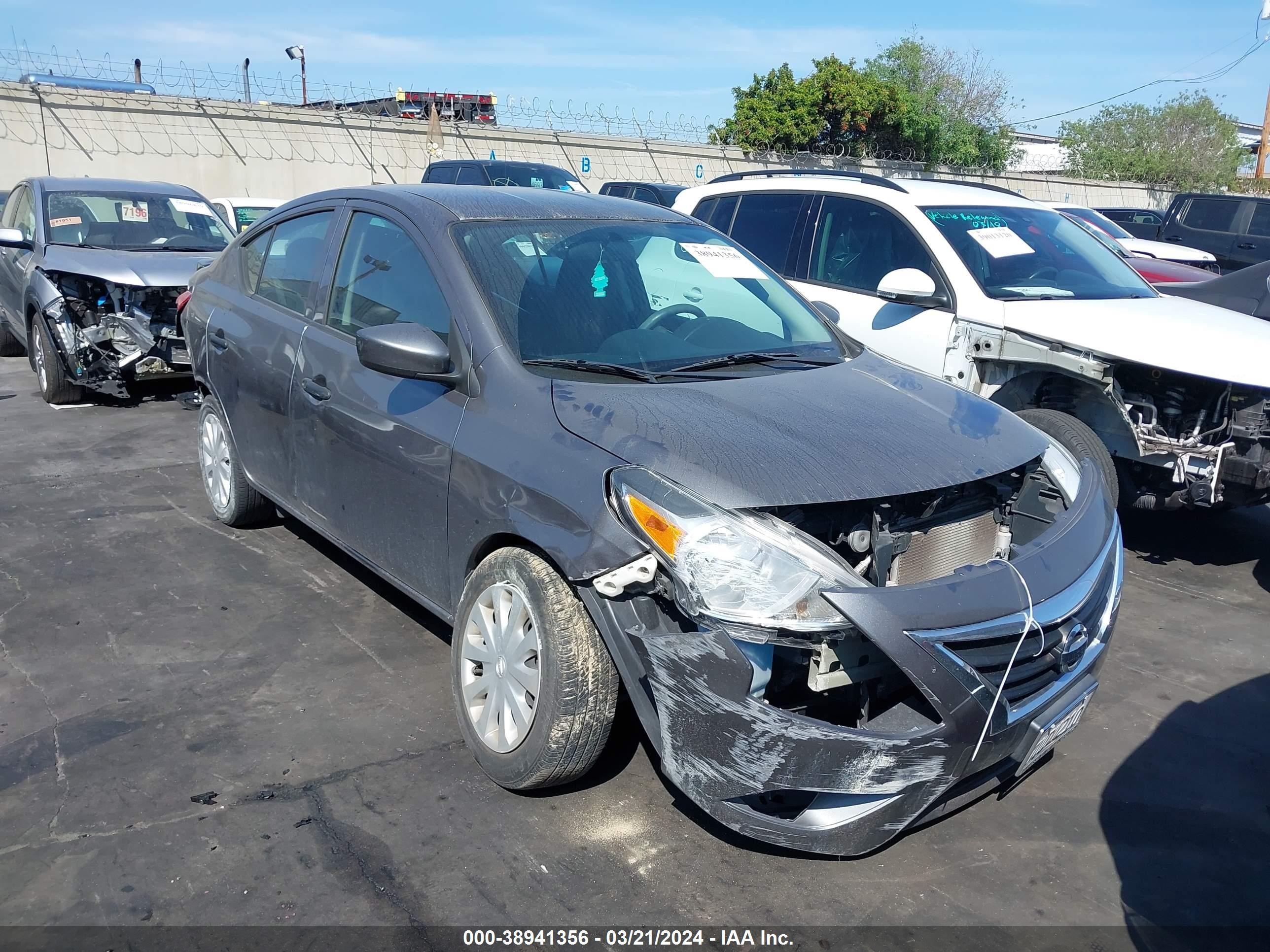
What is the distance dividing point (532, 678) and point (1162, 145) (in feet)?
179

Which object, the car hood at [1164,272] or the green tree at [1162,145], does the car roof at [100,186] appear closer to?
the car hood at [1164,272]

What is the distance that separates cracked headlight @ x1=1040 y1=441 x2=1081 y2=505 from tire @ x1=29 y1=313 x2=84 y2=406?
25.0 feet

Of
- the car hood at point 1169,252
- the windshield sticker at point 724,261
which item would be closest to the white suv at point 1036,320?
the windshield sticker at point 724,261

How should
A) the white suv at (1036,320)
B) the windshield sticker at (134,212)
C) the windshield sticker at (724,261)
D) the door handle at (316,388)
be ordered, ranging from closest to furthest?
the door handle at (316,388), the windshield sticker at (724,261), the white suv at (1036,320), the windshield sticker at (134,212)

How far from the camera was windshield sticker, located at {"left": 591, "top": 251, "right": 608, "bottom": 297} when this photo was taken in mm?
3736

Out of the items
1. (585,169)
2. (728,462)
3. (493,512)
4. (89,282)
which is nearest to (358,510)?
(493,512)

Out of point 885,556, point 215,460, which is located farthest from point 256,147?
point 885,556

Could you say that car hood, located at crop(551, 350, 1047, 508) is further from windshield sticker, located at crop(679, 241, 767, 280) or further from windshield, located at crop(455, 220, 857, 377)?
windshield sticker, located at crop(679, 241, 767, 280)

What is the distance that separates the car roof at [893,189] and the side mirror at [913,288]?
0.70 meters

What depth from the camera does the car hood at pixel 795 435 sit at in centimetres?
278

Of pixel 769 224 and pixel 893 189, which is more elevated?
pixel 893 189

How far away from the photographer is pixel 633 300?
12.4 feet

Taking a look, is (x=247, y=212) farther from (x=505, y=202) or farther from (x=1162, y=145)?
(x=1162, y=145)

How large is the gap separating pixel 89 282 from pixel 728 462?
23.9 ft
